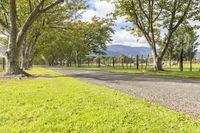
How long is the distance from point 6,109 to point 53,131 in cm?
255

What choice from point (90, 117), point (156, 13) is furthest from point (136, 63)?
point (90, 117)

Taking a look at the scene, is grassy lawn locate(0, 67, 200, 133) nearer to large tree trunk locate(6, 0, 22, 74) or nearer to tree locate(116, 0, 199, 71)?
large tree trunk locate(6, 0, 22, 74)

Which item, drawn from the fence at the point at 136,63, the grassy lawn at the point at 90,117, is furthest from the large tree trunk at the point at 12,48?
the fence at the point at 136,63

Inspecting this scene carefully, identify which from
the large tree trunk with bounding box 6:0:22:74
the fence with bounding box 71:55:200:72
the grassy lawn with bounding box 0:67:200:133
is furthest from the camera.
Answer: the fence with bounding box 71:55:200:72

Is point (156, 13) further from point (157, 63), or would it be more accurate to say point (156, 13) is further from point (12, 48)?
point (12, 48)

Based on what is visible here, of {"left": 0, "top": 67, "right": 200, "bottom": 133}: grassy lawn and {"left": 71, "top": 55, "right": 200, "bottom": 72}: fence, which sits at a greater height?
{"left": 71, "top": 55, "right": 200, "bottom": 72}: fence

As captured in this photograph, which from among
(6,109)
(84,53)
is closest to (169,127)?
(6,109)

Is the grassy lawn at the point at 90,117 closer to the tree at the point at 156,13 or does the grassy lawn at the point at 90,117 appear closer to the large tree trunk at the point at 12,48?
the large tree trunk at the point at 12,48

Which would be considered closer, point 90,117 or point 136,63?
point 90,117

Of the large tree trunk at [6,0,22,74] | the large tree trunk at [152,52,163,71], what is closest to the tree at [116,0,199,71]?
the large tree trunk at [152,52,163,71]

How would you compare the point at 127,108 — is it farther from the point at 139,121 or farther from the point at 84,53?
the point at 84,53

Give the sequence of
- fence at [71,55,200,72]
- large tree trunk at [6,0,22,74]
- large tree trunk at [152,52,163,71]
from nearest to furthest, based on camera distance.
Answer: large tree trunk at [6,0,22,74], large tree trunk at [152,52,163,71], fence at [71,55,200,72]

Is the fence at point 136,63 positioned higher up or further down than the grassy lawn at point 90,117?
higher up

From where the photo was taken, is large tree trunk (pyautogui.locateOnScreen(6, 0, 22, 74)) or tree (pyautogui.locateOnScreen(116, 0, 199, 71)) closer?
large tree trunk (pyautogui.locateOnScreen(6, 0, 22, 74))
